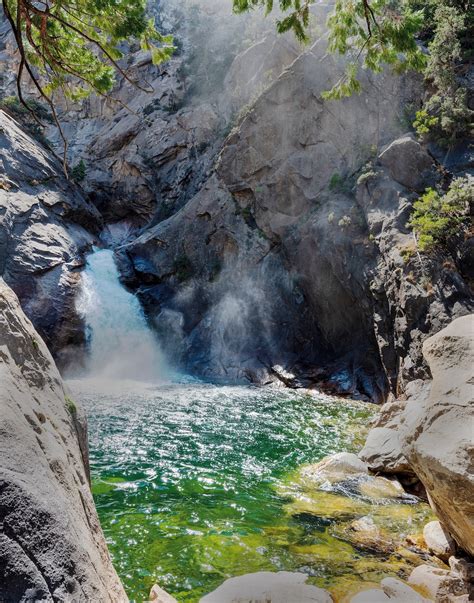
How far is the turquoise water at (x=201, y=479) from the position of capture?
18.3 feet

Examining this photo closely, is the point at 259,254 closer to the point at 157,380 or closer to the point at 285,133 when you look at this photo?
the point at 285,133

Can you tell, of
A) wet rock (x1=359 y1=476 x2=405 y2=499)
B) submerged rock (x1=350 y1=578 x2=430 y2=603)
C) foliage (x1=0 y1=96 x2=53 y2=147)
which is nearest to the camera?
submerged rock (x1=350 y1=578 x2=430 y2=603)

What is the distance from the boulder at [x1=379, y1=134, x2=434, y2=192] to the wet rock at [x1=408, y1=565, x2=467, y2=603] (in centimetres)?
1597

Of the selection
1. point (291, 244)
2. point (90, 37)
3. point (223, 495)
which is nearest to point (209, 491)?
point (223, 495)

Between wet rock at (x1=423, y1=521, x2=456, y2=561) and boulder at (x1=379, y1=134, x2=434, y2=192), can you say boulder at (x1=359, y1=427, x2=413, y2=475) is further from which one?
boulder at (x1=379, y1=134, x2=434, y2=192)

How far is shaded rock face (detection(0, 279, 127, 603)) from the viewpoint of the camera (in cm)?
212

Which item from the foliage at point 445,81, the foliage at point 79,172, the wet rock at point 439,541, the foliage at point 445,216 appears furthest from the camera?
the foliage at point 79,172

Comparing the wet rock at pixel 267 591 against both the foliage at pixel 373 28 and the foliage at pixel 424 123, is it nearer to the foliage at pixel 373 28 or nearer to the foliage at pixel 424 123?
the foliage at pixel 373 28

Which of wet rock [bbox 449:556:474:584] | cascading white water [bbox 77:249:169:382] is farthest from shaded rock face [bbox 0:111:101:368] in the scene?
wet rock [bbox 449:556:474:584]

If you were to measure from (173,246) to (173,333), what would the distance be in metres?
6.58

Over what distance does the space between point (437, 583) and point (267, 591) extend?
2.02 metres

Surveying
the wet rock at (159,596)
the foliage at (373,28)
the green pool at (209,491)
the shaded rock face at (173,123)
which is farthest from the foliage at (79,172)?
the wet rock at (159,596)

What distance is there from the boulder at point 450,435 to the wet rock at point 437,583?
14.7 inches

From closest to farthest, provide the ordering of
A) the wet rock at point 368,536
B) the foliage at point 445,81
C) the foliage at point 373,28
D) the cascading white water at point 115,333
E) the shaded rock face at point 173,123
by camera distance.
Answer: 1. the foliage at point 373,28
2. the wet rock at point 368,536
3. the foliage at point 445,81
4. the cascading white water at point 115,333
5. the shaded rock face at point 173,123
